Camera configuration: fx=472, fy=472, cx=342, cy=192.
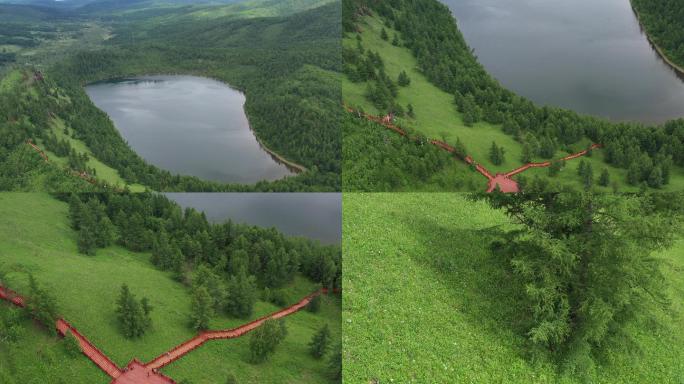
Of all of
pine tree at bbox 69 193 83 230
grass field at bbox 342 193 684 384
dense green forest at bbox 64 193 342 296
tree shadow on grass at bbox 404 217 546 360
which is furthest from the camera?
pine tree at bbox 69 193 83 230

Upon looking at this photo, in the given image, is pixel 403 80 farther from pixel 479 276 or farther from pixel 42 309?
pixel 42 309

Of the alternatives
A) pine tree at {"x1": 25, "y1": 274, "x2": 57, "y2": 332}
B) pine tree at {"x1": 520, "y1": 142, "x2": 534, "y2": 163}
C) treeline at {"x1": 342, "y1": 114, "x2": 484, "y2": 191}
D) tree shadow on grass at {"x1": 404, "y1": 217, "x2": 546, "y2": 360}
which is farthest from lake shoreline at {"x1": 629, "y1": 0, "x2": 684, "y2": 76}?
pine tree at {"x1": 25, "y1": 274, "x2": 57, "y2": 332}

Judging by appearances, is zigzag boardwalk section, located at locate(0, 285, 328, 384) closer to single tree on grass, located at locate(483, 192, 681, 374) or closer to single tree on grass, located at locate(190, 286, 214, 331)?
single tree on grass, located at locate(190, 286, 214, 331)

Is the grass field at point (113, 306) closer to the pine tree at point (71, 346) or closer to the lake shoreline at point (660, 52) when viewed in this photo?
the pine tree at point (71, 346)

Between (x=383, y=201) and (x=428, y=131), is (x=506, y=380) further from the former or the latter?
(x=428, y=131)

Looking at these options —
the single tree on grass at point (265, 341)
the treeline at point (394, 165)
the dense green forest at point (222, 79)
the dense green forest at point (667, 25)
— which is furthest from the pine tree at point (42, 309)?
the dense green forest at point (667, 25)

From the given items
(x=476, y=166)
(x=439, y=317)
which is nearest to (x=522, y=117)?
(x=476, y=166)

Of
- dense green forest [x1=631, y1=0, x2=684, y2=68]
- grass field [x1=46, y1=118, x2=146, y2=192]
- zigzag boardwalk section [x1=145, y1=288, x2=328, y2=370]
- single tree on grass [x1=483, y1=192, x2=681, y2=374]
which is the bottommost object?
zigzag boardwalk section [x1=145, y1=288, x2=328, y2=370]
